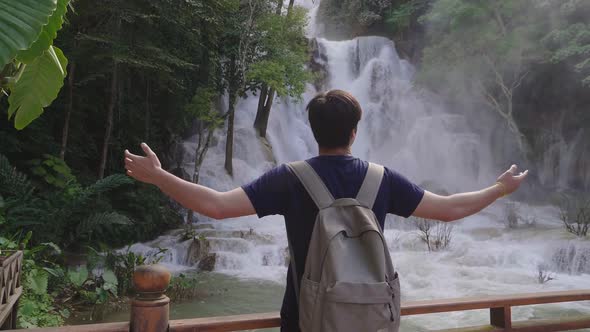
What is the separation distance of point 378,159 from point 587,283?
35.7ft

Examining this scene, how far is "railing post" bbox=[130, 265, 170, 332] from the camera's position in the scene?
5.30 feet

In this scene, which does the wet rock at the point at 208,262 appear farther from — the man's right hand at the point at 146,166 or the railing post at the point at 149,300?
the man's right hand at the point at 146,166

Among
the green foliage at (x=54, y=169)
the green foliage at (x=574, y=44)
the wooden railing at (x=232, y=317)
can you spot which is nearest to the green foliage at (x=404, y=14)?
the green foliage at (x=574, y=44)

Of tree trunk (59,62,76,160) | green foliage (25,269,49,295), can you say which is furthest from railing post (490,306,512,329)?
tree trunk (59,62,76,160)

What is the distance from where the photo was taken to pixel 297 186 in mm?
1532

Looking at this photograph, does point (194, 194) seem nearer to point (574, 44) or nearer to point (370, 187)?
point (370, 187)

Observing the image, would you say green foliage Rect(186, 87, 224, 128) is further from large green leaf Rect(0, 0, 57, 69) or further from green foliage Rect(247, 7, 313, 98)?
large green leaf Rect(0, 0, 57, 69)

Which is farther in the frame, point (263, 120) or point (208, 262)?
point (263, 120)

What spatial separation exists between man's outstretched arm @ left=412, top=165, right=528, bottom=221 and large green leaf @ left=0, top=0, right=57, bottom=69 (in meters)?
1.39

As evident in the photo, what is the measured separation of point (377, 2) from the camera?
24.7 meters

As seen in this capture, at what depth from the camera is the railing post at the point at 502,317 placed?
218 centimetres

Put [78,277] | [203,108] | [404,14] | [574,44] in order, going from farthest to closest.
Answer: [404,14] → [574,44] → [203,108] → [78,277]

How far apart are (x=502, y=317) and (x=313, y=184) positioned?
1.28 metres

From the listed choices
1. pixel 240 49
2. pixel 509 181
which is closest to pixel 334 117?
pixel 509 181
